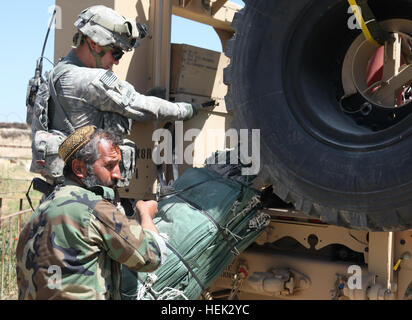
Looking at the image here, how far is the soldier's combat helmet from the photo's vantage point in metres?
2.95

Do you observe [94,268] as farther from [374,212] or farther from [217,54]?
[217,54]

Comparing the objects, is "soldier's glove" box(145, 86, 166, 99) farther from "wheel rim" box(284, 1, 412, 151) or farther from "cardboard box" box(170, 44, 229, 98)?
"wheel rim" box(284, 1, 412, 151)

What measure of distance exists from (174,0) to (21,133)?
14.1 meters

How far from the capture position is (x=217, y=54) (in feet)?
11.6

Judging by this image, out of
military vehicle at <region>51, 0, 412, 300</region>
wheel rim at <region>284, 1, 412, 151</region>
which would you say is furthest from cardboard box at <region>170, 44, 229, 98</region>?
wheel rim at <region>284, 1, 412, 151</region>

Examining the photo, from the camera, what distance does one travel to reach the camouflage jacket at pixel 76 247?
188 centimetres

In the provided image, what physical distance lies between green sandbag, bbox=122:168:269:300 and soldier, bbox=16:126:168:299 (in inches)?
10.4

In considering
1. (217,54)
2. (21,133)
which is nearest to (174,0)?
(217,54)

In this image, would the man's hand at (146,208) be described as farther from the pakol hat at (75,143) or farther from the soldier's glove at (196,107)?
the soldier's glove at (196,107)

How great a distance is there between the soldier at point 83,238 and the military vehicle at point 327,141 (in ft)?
2.26
